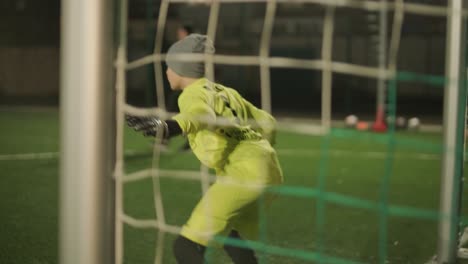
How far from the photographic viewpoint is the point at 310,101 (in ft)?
60.3

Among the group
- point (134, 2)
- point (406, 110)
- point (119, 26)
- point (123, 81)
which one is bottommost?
point (406, 110)

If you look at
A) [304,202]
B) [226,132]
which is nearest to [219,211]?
[226,132]

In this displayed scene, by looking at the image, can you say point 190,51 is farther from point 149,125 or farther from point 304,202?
point 304,202

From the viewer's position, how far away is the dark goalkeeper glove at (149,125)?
265cm

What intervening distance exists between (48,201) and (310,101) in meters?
13.6

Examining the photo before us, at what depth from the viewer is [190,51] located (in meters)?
2.81

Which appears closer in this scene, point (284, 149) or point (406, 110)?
point (284, 149)

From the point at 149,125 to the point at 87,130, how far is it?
2.87 feet

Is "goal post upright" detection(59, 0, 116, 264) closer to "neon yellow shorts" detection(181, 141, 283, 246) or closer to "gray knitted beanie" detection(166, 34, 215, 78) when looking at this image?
"neon yellow shorts" detection(181, 141, 283, 246)

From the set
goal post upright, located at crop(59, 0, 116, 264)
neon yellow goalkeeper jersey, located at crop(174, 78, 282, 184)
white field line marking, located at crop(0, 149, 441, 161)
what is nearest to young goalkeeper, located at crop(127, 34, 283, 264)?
neon yellow goalkeeper jersey, located at crop(174, 78, 282, 184)

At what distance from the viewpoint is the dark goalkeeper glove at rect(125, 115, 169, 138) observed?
8.69ft

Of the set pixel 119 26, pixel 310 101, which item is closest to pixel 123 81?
pixel 119 26

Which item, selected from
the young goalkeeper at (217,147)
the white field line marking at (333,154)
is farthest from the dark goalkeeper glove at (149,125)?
the white field line marking at (333,154)

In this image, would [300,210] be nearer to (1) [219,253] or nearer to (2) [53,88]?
(1) [219,253]
